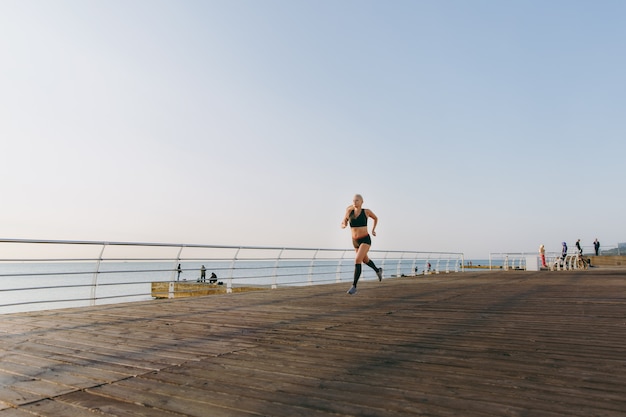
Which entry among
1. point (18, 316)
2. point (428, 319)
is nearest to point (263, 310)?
point (428, 319)

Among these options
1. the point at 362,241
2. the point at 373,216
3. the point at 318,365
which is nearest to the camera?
the point at 318,365

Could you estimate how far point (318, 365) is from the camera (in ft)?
9.04

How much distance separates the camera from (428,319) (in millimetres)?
4848

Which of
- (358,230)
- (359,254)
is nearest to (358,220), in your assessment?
(358,230)

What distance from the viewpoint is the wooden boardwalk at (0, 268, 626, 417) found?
6.54 ft

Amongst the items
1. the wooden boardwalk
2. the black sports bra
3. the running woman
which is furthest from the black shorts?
the wooden boardwalk

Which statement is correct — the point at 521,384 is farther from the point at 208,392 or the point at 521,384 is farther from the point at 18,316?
the point at 18,316

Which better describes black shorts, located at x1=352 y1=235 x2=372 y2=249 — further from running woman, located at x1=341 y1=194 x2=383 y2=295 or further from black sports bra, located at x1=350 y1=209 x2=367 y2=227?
black sports bra, located at x1=350 y1=209 x2=367 y2=227

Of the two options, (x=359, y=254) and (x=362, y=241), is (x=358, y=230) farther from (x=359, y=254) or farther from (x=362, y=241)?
(x=359, y=254)

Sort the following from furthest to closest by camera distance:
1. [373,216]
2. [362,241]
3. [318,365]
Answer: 1. [373,216]
2. [362,241]
3. [318,365]

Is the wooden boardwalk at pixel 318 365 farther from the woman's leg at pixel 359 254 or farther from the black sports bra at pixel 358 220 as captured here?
the black sports bra at pixel 358 220

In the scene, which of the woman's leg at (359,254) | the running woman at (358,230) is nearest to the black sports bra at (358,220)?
the running woman at (358,230)

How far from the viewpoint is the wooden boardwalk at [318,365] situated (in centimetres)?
199

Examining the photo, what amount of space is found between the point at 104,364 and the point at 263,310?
10.4 feet
